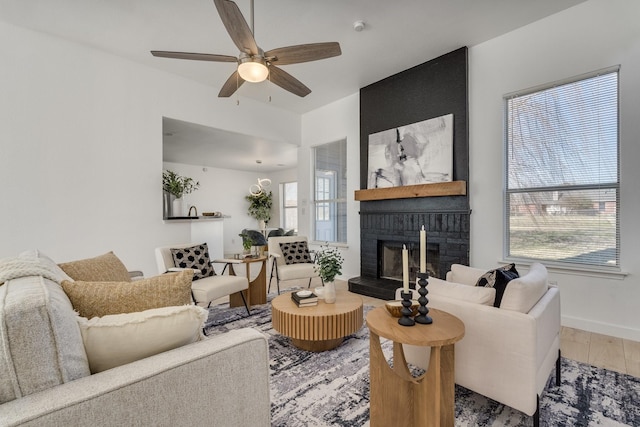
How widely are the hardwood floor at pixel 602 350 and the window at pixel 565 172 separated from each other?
0.66m

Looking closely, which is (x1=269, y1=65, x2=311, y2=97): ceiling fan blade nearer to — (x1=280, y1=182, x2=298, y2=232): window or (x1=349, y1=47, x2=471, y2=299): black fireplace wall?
(x1=349, y1=47, x2=471, y2=299): black fireplace wall

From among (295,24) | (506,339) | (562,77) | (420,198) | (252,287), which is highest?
(295,24)

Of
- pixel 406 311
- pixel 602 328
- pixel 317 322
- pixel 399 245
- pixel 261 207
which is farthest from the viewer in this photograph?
pixel 261 207

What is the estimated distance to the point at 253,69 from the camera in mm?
2283

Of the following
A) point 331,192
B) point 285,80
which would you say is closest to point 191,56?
point 285,80

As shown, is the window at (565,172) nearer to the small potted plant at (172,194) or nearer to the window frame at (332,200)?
the window frame at (332,200)

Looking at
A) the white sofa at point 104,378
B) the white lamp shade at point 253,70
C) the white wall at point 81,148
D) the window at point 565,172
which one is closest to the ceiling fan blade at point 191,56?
the white lamp shade at point 253,70

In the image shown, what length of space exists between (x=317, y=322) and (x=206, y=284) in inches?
50.5

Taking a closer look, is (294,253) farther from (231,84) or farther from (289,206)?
(289,206)

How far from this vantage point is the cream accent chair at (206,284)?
272cm

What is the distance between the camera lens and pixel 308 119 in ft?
18.4

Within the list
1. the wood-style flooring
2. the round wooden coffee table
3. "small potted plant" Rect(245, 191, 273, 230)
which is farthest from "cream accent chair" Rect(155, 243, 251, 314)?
"small potted plant" Rect(245, 191, 273, 230)

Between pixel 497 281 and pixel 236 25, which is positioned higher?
pixel 236 25

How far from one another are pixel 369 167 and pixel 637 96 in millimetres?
2816
